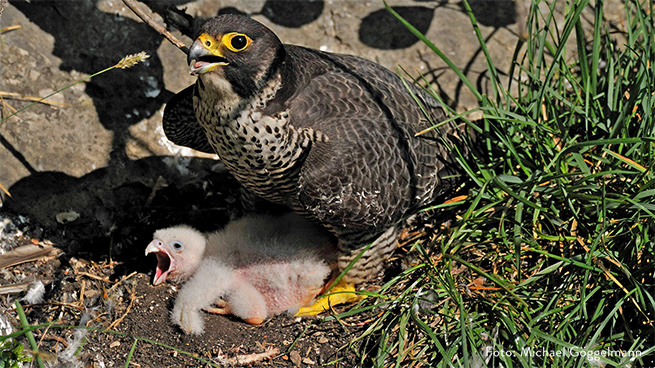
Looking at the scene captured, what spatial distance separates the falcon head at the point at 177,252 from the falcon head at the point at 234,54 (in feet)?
3.97

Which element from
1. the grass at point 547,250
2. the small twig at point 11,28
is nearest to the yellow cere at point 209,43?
the grass at point 547,250

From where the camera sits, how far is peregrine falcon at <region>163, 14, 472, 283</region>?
3.07 meters

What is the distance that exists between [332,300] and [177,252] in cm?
100

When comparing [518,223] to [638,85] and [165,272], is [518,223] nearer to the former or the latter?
[638,85]

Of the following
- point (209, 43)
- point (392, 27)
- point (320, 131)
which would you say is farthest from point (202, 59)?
point (392, 27)

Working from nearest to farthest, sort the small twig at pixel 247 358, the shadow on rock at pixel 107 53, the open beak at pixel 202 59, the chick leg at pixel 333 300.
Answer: the open beak at pixel 202 59, the small twig at pixel 247 358, the chick leg at pixel 333 300, the shadow on rock at pixel 107 53

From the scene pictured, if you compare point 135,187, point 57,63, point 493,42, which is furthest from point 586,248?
point 57,63

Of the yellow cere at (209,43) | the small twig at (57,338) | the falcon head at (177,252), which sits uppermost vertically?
the yellow cere at (209,43)

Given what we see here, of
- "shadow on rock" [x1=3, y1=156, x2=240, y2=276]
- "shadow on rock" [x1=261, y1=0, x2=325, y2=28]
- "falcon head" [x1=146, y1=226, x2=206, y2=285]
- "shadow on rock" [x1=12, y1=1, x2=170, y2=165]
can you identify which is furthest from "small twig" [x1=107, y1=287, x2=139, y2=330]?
"shadow on rock" [x1=261, y1=0, x2=325, y2=28]

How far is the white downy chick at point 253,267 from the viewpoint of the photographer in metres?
3.78

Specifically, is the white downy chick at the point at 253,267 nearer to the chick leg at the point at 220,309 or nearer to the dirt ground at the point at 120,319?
the chick leg at the point at 220,309

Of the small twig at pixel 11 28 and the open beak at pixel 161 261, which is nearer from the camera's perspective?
the open beak at pixel 161 261

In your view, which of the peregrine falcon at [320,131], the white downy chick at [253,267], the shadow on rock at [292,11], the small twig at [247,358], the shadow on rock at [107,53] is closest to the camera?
the peregrine falcon at [320,131]

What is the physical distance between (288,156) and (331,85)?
506mm
